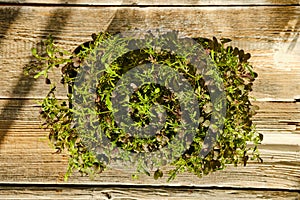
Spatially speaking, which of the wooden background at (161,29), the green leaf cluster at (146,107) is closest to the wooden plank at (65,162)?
the wooden background at (161,29)

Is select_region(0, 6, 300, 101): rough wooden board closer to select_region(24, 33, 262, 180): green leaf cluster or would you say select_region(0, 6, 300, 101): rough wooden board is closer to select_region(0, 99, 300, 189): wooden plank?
select_region(0, 99, 300, 189): wooden plank

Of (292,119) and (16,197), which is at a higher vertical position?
(292,119)

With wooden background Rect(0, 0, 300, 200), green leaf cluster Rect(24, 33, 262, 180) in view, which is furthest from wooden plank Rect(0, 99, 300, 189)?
green leaf cluster Rect(24, 33, 262, 180)

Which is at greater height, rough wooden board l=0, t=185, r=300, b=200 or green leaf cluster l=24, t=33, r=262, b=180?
green leaf cluster l=24, t=33, r=262, b=180

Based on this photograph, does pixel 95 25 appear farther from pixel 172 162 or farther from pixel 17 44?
pixel 172 162

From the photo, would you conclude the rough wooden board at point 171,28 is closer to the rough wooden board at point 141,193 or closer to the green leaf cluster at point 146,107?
the green leaf cluster at point 146,107

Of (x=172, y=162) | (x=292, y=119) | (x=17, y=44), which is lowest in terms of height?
(x=172, y=162)

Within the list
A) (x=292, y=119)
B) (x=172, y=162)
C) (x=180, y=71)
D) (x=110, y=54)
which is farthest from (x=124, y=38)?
(x=292, y=119)

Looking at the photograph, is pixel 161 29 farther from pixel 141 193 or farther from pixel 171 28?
pixel 141 193
